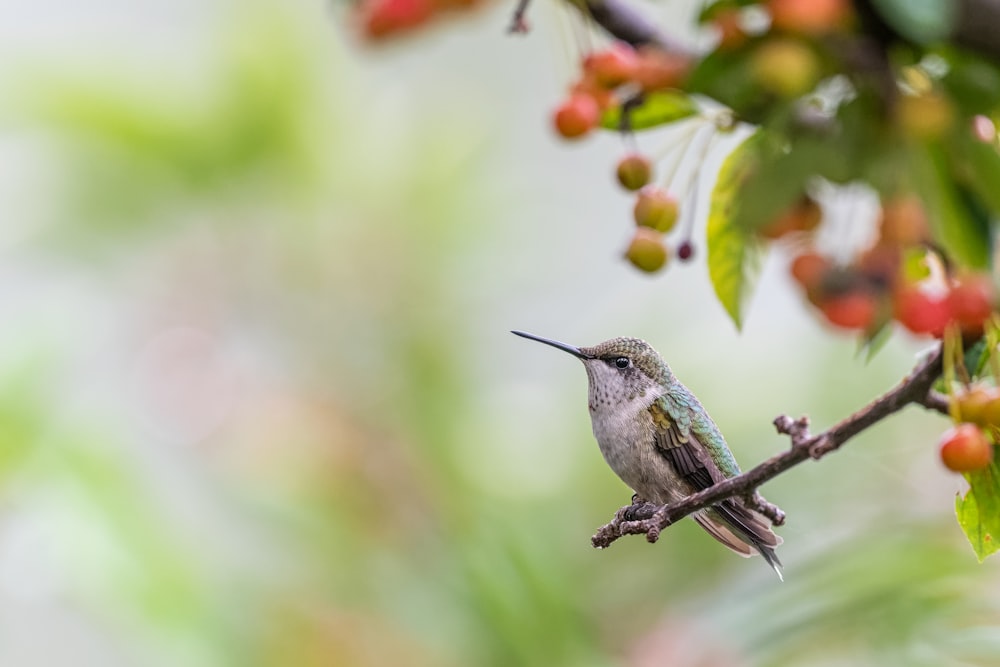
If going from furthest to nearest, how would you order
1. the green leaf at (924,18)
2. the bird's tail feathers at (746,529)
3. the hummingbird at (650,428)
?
the hummingbird at (650,428) → the bird's tail feathers at (746,529) → the green leaf at (924,18)

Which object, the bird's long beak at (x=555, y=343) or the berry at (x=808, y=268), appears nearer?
the berry at (x=808, y=268)

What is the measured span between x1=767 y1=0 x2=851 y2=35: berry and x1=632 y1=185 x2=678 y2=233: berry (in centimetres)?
27

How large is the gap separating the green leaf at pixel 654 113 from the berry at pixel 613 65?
0.31ft

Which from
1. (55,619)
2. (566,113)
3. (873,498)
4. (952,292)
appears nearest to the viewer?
(952,292)

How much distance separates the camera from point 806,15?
0.51 meters

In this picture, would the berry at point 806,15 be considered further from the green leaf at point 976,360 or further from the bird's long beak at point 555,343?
the bird's long beak at point 555,343

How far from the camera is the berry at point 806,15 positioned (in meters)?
0.51

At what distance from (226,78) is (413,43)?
400 cm

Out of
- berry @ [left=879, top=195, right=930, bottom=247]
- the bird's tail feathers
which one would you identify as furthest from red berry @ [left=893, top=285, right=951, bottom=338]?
the bird's tail feathers

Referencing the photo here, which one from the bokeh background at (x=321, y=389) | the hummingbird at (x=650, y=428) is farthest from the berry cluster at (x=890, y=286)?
the bokeh background at (x=321, y=389)

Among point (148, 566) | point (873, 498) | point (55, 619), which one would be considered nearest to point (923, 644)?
point (873, 498)

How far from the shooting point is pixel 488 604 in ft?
12.1

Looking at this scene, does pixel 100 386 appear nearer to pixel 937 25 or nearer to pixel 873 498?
pixel 873 498

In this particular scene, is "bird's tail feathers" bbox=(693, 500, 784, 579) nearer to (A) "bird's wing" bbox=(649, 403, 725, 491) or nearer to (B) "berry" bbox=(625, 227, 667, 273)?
(A) "bird's wing" bbox=(649, 403, 725, 491)
